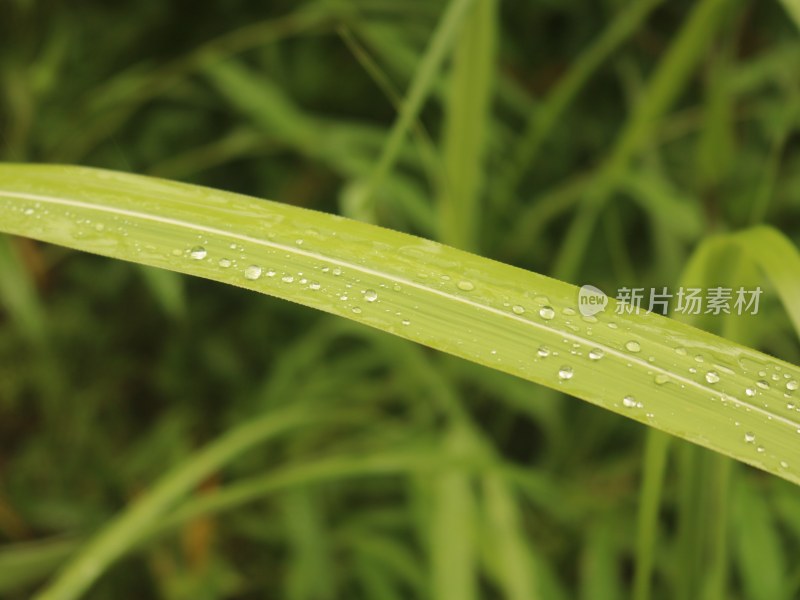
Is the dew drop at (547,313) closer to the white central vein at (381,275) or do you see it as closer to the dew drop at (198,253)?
the white central vein at (381,275)

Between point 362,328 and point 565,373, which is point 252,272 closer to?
point 565,373

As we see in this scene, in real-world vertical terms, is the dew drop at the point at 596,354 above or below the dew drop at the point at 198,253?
below

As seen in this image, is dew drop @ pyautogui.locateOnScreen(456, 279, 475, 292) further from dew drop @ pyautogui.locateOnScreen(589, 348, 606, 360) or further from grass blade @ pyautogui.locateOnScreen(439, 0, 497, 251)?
grass blade @ pyautogui.locateOnScreen(439, 0, 497, 251)

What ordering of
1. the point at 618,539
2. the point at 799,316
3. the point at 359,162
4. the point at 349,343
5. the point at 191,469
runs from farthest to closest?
the point at 349,343 < the point at 359,162 < the point at 618,539 < the point at 191,469 < the point at 799,316

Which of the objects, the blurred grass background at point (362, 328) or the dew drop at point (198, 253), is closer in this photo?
the dew drop at point (198, 253)

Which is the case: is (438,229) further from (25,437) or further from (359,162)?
(25,437)

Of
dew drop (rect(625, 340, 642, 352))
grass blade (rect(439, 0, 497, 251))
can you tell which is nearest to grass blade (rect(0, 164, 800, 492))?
dew drop (rect(625, 340, 642, 352))

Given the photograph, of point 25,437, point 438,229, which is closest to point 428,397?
point 438,229

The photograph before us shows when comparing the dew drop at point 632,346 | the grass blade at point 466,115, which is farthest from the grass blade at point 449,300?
the grass blade at point 466,115
